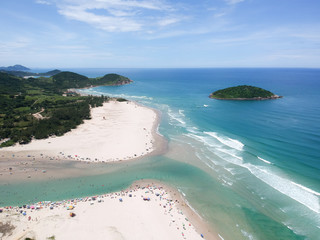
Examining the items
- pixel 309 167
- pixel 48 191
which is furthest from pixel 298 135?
pixel 48 191

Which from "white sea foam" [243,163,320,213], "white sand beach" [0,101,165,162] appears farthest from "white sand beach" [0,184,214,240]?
"white sea foam" [243,163,320,213]

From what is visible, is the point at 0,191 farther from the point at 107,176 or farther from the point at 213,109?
the point at 213,109

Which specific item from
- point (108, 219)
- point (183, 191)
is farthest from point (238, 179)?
point (108, 219)

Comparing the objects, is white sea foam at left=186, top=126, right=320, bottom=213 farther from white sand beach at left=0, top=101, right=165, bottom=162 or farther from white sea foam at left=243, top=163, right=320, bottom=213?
white sand beach at left=0, top=101, right=165, bottom=162

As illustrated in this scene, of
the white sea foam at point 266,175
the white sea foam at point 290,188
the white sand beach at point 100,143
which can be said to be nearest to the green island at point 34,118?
the white sand beach at point 100,143

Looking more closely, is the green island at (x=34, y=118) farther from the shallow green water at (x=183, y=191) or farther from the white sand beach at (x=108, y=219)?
the white sand beach at (x=108, y=219)

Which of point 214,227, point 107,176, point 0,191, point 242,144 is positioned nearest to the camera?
point 214,227
